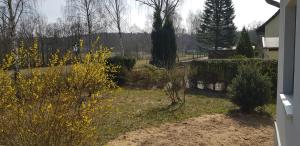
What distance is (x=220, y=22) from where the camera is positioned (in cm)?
4616

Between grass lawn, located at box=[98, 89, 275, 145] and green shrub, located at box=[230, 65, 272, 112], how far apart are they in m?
0.61

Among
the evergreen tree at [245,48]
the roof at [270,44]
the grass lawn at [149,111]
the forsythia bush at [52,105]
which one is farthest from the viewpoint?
the evergreen tree at [245,48]

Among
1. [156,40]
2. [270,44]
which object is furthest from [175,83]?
[156,40]

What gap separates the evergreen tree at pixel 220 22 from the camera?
150 feet

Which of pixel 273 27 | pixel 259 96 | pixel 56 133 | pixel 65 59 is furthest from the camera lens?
pixel 273 27

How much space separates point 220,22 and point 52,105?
44.4m

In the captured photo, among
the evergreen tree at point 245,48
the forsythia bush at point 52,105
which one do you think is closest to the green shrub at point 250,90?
the forsythia bush at point 52,105

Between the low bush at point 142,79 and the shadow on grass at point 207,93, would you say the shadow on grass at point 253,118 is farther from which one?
the low bush at point 142,79

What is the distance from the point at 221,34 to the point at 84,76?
143 ft

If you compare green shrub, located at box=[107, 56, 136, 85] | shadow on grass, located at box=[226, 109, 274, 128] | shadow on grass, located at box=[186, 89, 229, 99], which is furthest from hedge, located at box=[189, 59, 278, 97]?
green shrub, located at box=[107, 56, 136, 85]

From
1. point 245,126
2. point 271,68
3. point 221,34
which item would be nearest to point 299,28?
point 245,126

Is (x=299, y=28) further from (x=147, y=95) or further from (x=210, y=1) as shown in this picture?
(x=210, y=1)

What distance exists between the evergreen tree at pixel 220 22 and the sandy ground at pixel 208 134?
38.6 metres

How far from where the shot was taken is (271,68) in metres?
11.1
